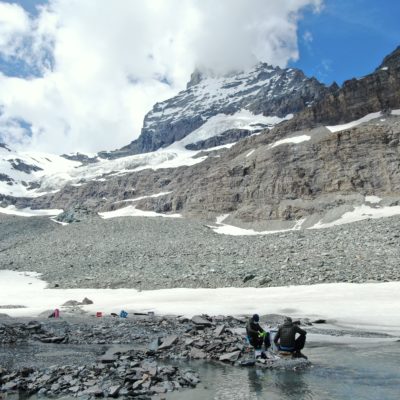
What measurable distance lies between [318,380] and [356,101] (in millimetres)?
120120

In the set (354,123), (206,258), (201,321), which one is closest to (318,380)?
(201,321)

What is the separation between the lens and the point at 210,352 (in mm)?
16328

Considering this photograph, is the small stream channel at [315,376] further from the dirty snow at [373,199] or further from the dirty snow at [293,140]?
the dirty snow at [293,140]

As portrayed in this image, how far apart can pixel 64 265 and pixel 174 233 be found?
79.0 ft

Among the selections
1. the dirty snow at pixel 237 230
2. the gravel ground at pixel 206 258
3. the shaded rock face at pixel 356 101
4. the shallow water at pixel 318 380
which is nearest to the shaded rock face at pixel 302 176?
the dirty snow at pixel 237 230

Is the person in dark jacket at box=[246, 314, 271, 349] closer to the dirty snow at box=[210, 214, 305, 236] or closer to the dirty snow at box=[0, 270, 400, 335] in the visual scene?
the dirty snow at box=[0, 270, 400, 335]

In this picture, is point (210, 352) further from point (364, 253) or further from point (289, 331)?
point (364, 253)

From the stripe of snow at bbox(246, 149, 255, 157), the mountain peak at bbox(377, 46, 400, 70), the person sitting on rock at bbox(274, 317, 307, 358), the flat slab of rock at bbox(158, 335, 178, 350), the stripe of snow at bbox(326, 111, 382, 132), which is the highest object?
the mountain peak at bbox(377, 46, 400, 70)

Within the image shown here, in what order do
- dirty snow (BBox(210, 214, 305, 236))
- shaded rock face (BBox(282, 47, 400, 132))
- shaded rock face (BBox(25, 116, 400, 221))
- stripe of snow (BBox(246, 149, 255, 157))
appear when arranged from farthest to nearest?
1. stripe of snow (BBox(246, 149, 255, 157))
2. shaded rock face (BBox(282, 47, 400, 132))
3. shaded rock face (BBox(25, 116, 400, 221))
4. dirty snow (BBox(210, 214, 305, 236))

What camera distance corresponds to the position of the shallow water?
11.6m

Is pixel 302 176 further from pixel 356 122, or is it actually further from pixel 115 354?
pixel 115 354

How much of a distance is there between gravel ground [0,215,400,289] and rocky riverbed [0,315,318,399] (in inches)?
510

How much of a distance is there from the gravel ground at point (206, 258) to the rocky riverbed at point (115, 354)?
12962 millimetres

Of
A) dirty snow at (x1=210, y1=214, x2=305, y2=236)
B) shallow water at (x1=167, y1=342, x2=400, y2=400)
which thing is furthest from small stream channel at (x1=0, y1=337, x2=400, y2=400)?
dirty snow at (x1=210, y1=214, x2=305, y2=236)
